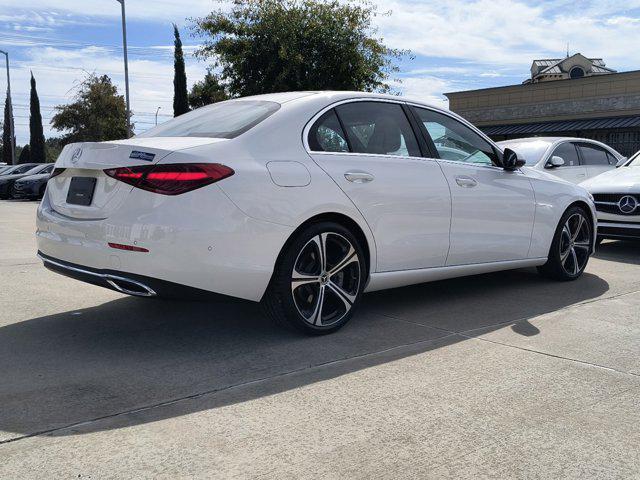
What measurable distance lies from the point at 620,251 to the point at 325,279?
20.7 ft

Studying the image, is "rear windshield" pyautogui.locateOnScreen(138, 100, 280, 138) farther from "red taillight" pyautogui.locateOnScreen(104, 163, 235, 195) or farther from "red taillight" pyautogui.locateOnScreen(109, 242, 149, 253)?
"red taillight" pyautogui.locateOnScreen(109, 242, 149, 253)

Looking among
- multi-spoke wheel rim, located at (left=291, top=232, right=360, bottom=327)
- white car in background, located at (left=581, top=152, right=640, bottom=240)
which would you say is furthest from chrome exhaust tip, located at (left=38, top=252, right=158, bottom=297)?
white car in background, located at (left=581, top=152, right=640, bottom=240)

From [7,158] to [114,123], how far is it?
1704cm

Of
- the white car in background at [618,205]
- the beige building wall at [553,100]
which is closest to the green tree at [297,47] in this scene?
the beige building wall at [553,100]

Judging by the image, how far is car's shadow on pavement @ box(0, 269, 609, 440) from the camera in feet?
10.8

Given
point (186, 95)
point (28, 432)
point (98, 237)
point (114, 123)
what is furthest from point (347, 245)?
point (114, 123)

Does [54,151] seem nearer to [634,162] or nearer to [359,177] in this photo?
[634,162]

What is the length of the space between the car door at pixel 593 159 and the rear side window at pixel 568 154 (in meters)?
0.18

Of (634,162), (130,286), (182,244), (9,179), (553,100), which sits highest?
(553,100)

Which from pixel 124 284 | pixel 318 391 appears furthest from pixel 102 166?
pixel 318 391

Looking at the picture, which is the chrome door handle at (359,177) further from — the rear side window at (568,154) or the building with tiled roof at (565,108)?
the building with tiled roof at (565,108)

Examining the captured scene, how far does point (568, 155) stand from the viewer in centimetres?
1065

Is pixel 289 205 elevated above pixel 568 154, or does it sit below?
below

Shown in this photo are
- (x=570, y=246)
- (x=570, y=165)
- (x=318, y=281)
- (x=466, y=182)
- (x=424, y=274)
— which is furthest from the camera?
(x=570, y=165)
